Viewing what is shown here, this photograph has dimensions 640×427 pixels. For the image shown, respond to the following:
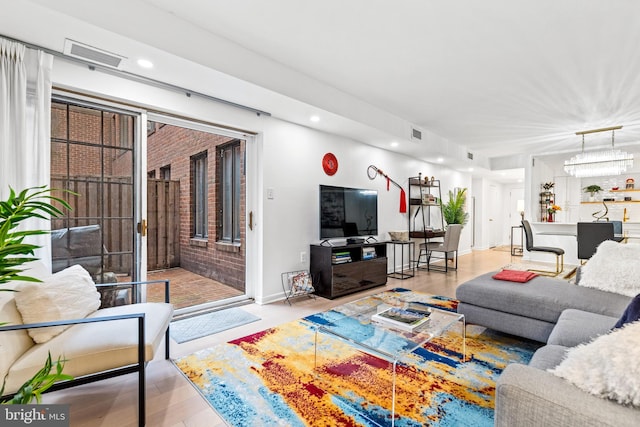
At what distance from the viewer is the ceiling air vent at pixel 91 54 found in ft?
6.94

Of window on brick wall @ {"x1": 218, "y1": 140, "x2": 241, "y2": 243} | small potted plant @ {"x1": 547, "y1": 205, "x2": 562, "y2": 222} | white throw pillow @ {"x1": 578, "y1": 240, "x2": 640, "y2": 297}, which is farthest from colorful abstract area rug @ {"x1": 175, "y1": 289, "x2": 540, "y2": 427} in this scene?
small potted plant @ {"x1": 547, "y1": 205, "x2": 562, "y2": 222}

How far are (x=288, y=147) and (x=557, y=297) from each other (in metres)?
3.07

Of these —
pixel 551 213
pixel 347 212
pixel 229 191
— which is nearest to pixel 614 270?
pixel 347 212

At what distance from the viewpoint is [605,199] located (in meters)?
6.86

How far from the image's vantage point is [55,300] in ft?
5.43

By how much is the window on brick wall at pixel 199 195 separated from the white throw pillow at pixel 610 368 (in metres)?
3.96

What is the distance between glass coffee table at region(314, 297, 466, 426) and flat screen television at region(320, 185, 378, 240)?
5.29 feet

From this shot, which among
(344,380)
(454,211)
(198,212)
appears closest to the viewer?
(344,380)

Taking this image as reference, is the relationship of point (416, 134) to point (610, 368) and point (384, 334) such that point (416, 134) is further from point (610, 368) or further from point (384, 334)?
point (610, 368)

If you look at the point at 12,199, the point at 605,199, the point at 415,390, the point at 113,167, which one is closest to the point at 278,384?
the point at 415,390

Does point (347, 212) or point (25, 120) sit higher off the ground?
point (25, 120)

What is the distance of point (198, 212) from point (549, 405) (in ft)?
13.2

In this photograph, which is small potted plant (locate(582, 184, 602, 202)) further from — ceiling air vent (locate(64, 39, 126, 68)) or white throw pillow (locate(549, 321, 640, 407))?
ceiling air vent (locate(64, 39, 126, 68))

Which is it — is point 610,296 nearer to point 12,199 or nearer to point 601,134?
point 12,199
